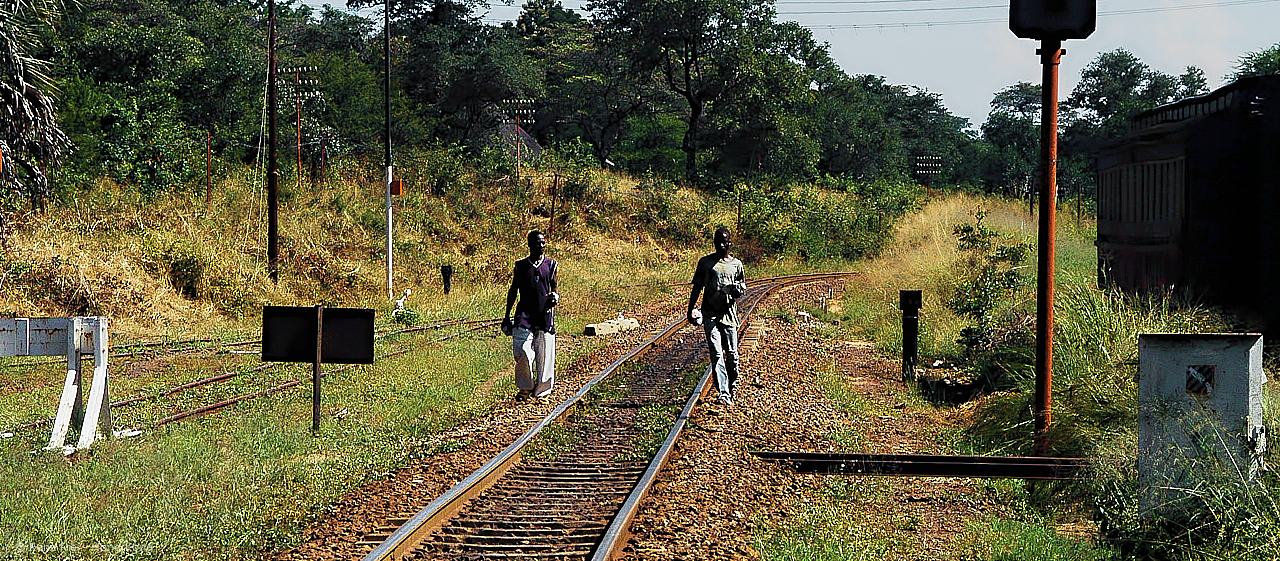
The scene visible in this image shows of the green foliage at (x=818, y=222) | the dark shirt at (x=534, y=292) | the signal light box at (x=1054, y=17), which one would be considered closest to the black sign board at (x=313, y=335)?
the dark shirt at (x=534, y=292)

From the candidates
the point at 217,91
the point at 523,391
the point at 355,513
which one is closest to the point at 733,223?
the point at 217,91

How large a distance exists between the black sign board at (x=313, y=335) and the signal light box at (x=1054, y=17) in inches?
248

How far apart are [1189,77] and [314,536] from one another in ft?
229

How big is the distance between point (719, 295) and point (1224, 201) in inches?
232

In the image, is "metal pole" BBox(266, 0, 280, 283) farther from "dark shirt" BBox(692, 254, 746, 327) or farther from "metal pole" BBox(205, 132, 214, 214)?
"dark shirt" BBox(692, 254, 746, 327)

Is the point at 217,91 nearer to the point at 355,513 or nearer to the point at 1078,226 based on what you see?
the point at 1078,226

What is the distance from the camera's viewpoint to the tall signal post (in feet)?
30.4

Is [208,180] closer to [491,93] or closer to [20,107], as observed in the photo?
[20,107]

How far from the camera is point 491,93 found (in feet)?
169

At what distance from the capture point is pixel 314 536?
24.2 feet

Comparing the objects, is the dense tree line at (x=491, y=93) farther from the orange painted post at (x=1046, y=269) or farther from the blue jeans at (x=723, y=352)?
the orange painted post at (x=1046, y=269)

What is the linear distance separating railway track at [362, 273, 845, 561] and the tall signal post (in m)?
3.26

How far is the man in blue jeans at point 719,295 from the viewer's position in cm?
1214

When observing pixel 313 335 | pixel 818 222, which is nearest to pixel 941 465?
pixel 313 335
